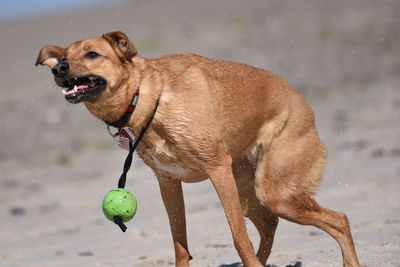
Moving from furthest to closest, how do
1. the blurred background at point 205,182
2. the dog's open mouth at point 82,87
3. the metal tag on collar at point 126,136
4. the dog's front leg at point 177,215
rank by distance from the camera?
the blurred background at point 205,182, the dog's front leg at point 177,215, the metal tag on collar at point 126,136, the dog's open mouth at point 82,87

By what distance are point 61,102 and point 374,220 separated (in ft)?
42.4

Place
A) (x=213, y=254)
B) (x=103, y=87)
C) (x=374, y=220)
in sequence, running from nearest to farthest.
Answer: (x=103, y=87), (x=213, y=254), (x=374, y=220)

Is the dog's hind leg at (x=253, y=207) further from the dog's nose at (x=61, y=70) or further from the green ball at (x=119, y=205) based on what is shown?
the dog's nose at (x=61, y=70)

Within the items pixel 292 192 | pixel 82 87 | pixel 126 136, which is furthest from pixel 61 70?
pixel 292 192

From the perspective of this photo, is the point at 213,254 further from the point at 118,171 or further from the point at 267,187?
the point at 118,171

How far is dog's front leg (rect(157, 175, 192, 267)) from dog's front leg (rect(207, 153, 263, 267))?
1.88 feet

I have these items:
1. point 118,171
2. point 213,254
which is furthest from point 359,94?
point 213,254

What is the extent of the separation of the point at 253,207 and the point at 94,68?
7.12 ft

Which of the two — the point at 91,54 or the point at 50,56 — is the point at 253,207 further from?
the point at 50,56

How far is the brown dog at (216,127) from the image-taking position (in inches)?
191

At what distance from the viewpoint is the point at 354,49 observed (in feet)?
62.4

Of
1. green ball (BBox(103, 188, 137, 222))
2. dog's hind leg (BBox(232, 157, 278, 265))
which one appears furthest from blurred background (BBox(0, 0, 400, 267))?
green ball (BBox(103, 188, 137, 222))

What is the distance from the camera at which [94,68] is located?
4.78m

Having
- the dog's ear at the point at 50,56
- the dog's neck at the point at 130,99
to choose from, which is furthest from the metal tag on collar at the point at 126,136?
the dog's ear at the point at 50,56
